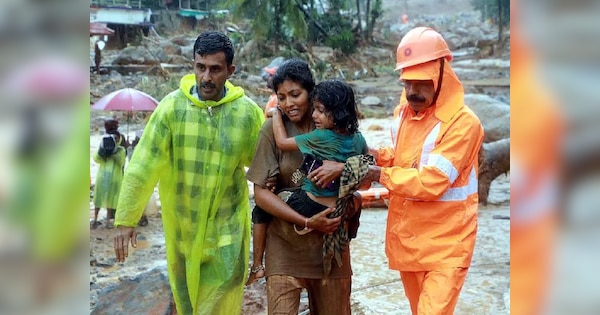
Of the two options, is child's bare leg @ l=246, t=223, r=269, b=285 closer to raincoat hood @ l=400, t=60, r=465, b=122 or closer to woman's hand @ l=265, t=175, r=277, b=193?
woman's hand @ l=265, t=175, r=277, b=193

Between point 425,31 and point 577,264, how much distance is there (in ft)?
7.58

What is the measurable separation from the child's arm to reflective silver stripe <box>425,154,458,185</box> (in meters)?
0.61

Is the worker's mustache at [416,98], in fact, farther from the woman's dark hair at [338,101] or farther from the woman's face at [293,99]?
the woman's face at [293,99]

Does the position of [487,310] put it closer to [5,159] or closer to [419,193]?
[419,193]

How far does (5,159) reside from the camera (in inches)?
71.3

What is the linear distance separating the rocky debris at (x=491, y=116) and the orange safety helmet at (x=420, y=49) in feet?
23.5

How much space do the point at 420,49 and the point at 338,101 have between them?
502 mm

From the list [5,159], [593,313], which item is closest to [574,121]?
[593,313]

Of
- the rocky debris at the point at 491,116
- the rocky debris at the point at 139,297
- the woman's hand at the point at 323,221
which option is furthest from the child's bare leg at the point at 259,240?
the rocky debris at the point at 491,116

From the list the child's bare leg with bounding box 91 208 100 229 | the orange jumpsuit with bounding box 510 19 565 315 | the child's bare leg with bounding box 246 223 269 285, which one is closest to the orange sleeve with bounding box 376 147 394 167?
the child's bare leg with bounding box 246 223 269 285

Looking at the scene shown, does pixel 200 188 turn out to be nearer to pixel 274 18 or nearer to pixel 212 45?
pixel 212 45

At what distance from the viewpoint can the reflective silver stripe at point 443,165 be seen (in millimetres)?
3445

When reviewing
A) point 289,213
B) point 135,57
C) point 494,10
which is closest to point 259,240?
point 289,213

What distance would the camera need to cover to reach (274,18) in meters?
16.5
